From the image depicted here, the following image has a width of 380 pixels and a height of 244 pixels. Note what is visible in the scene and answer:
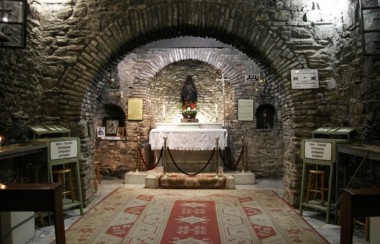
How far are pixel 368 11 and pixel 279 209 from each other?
322cm

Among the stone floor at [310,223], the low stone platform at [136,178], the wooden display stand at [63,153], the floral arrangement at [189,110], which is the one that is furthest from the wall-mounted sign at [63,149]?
the floral arrangement at [189,110]

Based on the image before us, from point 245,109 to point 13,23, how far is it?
6367 mm

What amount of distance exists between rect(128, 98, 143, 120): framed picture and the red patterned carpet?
9.81 ft

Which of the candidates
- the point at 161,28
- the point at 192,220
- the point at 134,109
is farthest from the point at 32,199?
the point at 134,109

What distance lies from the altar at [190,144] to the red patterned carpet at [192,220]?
1.48m

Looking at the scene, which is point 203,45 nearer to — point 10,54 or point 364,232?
point 10,54

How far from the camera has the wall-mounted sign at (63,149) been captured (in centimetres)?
460

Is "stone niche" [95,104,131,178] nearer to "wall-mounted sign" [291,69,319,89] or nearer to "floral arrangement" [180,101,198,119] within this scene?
"floral arrangement" [180,101,198,119]

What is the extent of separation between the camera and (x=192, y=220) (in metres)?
4.69

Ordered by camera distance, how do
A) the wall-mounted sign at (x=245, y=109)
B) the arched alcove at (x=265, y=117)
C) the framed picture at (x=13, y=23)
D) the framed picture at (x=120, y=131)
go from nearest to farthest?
Result: 1. the framed picture at (x=13, y=23)
2. the wall-mounted sign at (x=245, y=109)
3. the framed picture at (x=120, y=131)
4. the arched alcove at (x=265, y=117)

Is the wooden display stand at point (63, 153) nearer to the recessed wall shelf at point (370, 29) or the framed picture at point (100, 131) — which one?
the framed picture at point (100, 131)

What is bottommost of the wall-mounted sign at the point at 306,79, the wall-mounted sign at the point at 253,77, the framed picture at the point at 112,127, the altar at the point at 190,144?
the altar at the point at 190,144

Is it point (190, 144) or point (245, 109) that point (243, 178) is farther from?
point (245, 109)

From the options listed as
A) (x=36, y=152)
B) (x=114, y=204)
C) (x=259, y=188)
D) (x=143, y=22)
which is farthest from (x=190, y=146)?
(x=36, y=152)
